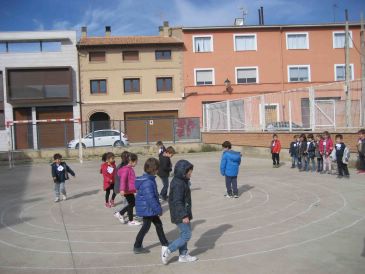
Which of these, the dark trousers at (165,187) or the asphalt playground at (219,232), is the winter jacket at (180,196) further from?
the dark trousers at (165,187)

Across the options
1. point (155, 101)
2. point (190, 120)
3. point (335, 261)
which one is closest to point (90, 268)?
point (335, 261)

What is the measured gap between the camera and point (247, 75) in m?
38.7

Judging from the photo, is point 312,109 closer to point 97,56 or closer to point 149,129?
point 149,129

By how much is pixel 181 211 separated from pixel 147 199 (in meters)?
0.63

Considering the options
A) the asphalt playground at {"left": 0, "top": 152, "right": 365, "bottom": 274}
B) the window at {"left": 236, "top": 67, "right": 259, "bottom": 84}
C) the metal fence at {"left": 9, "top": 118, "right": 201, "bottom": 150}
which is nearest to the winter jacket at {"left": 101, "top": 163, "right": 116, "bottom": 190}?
the asphalt playground at {"left": 0, "top": 152, "right": 365, "bottom": 274}

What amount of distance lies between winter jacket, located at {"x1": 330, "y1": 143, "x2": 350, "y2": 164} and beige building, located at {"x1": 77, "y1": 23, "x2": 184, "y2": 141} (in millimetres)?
24705

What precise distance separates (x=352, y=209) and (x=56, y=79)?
3101 centimetres

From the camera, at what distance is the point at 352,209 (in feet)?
29.8

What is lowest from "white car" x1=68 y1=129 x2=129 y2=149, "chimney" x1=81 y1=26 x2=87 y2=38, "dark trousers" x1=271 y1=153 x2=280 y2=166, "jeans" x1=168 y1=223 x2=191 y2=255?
"jeans" x1=168 y1=223 x2=191 y2=255

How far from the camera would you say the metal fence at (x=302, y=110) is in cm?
1597

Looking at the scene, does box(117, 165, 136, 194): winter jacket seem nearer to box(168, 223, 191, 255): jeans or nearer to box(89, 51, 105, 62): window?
box(168, 223, 191, 255): jeans

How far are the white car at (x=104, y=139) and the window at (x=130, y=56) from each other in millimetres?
11490

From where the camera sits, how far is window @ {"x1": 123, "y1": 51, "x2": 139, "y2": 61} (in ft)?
123

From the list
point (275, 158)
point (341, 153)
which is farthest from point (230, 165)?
point (275, 158)
